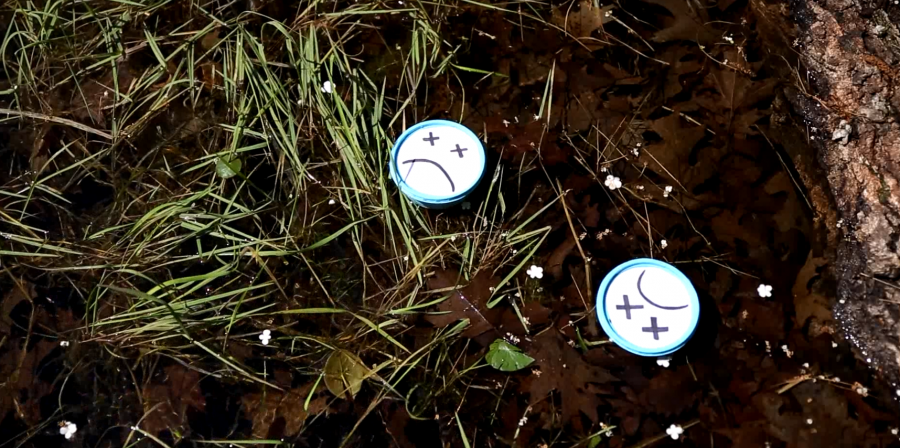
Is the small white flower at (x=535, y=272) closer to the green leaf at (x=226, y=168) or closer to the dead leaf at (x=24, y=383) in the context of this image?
the green leaf at (x=226, y=168)

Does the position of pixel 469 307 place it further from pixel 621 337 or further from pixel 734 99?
pixel 734 99

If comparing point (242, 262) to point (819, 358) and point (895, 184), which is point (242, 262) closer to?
point (819, 358)

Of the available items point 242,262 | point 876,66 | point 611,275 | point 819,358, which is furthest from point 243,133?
point 876,66

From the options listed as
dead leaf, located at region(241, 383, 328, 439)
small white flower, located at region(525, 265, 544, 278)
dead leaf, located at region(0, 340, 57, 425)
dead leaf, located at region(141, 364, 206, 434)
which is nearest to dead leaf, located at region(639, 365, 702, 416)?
small white flower, located at region(525, 265, 544, 278)

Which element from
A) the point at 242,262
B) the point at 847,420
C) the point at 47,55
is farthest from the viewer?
the point at 47,55

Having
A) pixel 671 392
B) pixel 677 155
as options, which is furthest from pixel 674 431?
pixel 677 155

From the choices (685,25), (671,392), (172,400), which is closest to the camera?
(671,392)

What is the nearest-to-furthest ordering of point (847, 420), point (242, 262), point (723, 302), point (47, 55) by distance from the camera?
point (847, 420)
point (723, 302)
point (242, 262)
point (47, 55)
